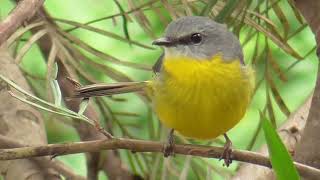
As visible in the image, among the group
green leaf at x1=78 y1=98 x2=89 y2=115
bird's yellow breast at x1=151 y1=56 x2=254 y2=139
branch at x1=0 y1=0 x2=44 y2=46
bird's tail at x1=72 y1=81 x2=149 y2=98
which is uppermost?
branch at x1=0 y1=0 x2=44 y2=46

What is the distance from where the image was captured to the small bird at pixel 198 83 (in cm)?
103

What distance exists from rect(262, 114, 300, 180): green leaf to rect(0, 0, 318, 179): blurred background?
0.31 m

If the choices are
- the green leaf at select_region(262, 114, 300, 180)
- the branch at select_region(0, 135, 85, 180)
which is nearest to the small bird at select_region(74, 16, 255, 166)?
the branch at select_region(0, 135, 85, 180)

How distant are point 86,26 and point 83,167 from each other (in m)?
0.49

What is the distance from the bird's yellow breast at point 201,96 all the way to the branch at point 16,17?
353 millimetres

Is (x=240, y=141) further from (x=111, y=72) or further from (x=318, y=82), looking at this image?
(x=318, y=82)

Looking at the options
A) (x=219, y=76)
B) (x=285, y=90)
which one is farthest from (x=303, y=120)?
(x=285, y=90)

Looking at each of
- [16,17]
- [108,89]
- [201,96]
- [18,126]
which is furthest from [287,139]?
[16,17]

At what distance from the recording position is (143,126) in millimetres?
1426

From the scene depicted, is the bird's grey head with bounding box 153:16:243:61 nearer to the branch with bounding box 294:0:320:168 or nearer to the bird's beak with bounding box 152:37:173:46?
the bird's beak with bounding box 152:37:173:46

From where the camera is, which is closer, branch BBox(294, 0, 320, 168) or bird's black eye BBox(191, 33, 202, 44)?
branch BBox(294, 0, 320, 168)

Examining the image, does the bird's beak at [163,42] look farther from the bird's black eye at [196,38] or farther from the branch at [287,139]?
the branch at [287,139]

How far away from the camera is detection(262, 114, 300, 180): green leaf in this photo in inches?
23.4

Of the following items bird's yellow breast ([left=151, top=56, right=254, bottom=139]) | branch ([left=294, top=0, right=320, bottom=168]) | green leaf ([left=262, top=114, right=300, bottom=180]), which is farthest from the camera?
bird's yellow breast ([left=151, top=56, right=254, bottom=139])
